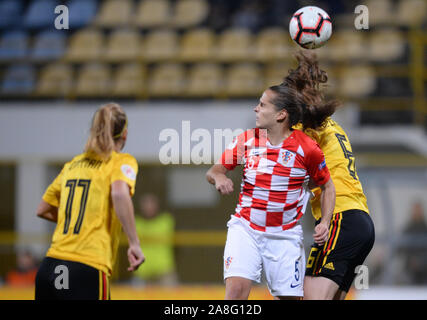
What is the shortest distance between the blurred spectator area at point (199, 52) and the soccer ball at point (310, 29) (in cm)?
721

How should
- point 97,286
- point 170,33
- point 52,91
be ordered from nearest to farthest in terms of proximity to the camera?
point 97,286 < point 52,91 < point 170,33

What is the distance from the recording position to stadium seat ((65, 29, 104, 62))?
519 inches

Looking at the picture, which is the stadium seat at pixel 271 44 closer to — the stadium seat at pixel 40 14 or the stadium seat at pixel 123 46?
the stadium seat at pixel 123 46

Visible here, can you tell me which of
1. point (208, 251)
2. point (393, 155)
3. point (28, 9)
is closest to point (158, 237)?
point (208, 251)

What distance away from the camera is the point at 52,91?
12.5 metres

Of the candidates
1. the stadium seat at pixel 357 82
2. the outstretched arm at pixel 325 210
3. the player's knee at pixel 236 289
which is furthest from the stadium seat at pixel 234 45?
the player's knee at pixel 236 289

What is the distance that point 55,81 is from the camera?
1283cm

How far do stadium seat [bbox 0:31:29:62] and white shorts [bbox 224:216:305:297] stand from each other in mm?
9924

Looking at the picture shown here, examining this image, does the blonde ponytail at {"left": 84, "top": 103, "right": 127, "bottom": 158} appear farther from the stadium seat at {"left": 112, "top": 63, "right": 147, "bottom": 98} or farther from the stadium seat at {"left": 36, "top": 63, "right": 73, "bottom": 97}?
the stadium seat at {"left": 36, "top": 63, "right": 73, "bottom": 97}

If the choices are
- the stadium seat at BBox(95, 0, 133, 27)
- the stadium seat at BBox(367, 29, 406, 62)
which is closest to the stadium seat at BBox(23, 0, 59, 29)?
the stadium seat at BBox(95, 0, 133, 27)

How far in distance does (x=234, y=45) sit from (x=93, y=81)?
9.31ft

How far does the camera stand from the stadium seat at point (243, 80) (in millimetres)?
12500

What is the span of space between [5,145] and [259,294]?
5727 mm
